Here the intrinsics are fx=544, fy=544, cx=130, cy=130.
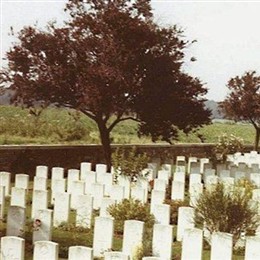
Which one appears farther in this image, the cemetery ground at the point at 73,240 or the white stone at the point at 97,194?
the white stone at the point at 97,194

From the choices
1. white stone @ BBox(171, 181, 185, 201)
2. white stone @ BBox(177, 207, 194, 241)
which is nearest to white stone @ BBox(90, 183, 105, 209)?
white stone @ BBox(171, 181, 185, 201)

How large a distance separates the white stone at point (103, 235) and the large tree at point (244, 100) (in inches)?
802

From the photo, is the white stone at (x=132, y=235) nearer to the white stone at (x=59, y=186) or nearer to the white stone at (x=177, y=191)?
the white stone at (x=59, y=186)

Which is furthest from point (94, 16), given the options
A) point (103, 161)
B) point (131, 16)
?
point (103, 161)

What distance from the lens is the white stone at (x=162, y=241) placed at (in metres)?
9.00

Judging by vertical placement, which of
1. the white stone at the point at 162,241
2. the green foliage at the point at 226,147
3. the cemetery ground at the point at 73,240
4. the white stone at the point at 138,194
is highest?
the green foliage at the point at 226,147

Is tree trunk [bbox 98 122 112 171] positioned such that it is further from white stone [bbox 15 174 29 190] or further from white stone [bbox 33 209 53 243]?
white stone [bbox 33 209 53 243]

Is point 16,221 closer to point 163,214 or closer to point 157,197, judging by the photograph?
point 163,214

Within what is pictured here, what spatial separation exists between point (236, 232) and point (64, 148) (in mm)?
9714

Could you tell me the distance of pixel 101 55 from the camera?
16141 mm

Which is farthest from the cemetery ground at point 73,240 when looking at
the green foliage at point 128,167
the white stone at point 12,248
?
the green foliage at point 128,167

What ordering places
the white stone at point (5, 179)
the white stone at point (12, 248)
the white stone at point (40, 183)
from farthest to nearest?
1. the white stone at point (5, 179)
2. the white stone at point (40, 183)
3. the white stone at point (12, 248)

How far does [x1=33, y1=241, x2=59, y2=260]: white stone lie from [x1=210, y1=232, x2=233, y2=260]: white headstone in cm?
268

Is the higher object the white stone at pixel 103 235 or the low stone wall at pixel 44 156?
the low stone wall at pixel 44 156
